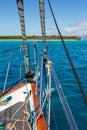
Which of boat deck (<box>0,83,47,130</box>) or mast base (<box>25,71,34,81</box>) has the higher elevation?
mast base (<box>25,71,34,81</box>)

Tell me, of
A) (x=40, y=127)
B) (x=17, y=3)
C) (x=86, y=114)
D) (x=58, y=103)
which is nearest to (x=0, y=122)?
(x=40, y=127)

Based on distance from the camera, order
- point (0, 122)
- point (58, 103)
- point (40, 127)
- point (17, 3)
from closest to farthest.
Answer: point (40, 127)
point (0, 122)
point (17, 3)
point (58, 103)

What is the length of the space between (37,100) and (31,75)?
2.60 feet

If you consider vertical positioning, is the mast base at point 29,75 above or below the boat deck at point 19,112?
above

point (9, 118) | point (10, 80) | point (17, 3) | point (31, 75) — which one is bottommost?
point (10, 80)

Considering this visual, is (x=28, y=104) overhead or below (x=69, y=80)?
overhead

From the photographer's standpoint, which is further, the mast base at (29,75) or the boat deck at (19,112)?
the mast base at (29,75)

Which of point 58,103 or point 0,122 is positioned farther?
point 58,103

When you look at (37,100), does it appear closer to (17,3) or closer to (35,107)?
(35,107)

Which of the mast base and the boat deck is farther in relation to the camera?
the mast base

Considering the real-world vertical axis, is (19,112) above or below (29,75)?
below

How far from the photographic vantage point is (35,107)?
5367 millimetres

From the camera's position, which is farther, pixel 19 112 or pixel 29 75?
pixel 29 75

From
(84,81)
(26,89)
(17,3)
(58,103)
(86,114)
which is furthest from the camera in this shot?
(84,81)
